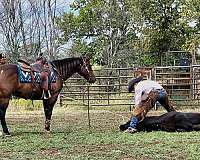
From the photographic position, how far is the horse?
910 cm

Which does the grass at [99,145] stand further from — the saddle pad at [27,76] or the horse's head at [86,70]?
the horse's head at [86,70]

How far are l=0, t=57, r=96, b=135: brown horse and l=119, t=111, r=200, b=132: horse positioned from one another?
1.91m

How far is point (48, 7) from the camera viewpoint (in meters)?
22.8

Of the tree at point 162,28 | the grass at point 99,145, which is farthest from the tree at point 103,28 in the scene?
the grass at point 99,145

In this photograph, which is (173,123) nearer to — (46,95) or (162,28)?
(46,95)

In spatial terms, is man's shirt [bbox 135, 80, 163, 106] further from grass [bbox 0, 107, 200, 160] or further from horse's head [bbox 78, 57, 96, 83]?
horse's head [bbox 78, 57, 96, 83]

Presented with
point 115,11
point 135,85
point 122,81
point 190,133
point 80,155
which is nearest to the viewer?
point 80,155

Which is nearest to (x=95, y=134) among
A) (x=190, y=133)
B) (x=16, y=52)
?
(x=190, y=133)

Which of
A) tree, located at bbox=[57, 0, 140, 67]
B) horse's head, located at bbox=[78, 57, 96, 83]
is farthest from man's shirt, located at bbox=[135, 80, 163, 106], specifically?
tree, located at bbox=[57, 0, 140, 67]

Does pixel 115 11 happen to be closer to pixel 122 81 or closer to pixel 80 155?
pixel 122 81

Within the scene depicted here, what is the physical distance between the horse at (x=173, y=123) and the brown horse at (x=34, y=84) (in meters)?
1.91

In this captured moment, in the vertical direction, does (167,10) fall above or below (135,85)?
above

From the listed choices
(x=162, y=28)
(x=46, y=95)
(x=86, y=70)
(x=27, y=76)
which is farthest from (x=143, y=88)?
(x=162, y=28)

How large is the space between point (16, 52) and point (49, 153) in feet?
54.0
